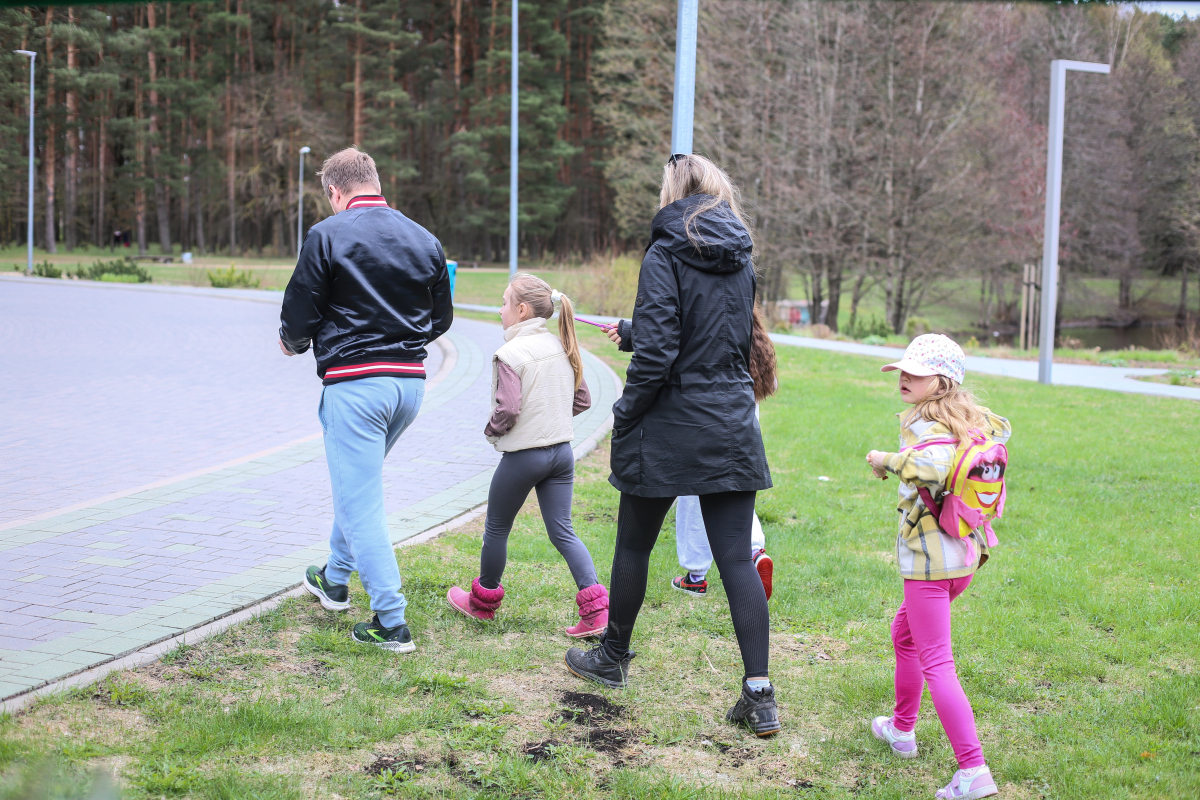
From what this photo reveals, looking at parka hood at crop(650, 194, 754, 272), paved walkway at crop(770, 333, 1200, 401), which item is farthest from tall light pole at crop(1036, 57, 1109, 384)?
parka hood at crop(650, 194, 754, 272)

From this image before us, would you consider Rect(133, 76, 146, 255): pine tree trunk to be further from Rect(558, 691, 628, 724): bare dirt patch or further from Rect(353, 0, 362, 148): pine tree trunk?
Rect(558, 691, 628, 724): bare dirt patch

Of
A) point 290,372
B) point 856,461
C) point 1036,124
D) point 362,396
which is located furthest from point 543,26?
point 362,396

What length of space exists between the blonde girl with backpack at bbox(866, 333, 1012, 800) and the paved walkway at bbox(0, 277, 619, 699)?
118 inches

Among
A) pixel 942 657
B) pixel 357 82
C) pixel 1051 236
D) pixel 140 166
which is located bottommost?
pixel 942 657

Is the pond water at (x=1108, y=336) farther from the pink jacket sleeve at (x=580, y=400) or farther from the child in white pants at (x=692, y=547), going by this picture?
the pink jacket sleeve at (x=580, y=400)

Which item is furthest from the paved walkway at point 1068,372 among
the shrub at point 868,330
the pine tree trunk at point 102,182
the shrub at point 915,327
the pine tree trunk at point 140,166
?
the pine tree trunk at point 102,182

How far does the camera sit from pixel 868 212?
96.2 ft

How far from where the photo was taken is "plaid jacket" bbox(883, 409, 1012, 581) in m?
2.99

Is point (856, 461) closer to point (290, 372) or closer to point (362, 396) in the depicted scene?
point (362, 396)

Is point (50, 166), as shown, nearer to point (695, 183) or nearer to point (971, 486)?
point (695, 183)

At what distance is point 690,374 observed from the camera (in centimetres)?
348

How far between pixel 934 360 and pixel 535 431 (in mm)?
1730

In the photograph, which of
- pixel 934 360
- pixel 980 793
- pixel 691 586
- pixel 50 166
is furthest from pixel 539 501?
pixel 50 166

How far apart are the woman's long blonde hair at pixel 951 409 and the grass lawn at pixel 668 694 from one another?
115cm
